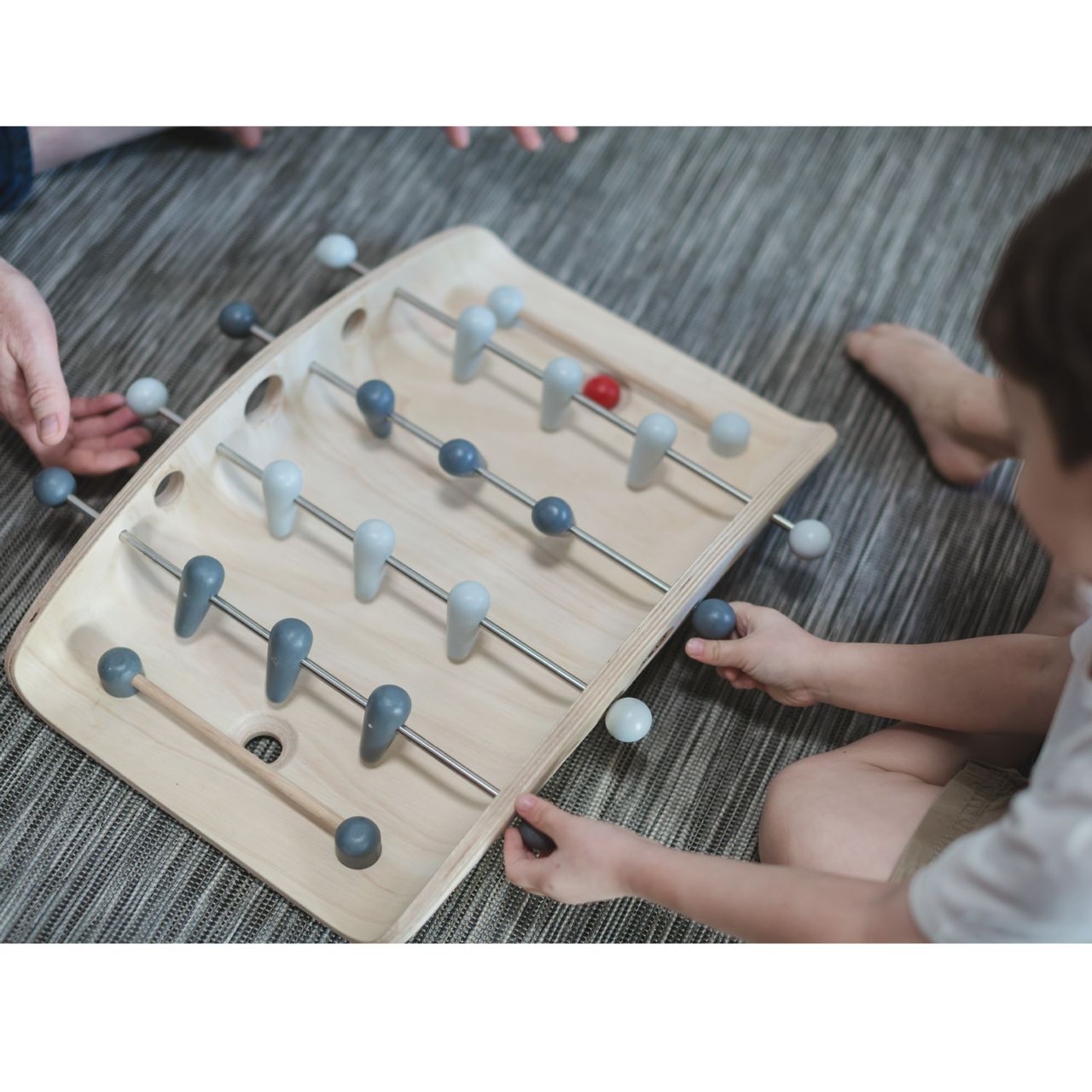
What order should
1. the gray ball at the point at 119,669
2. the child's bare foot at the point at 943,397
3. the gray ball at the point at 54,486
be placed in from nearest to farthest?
the gray ball at the point at 119,669 < the gray ball at the point at 54,486 < the child's bare foot at the point at 943,397

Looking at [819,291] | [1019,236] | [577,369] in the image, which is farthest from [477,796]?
[819,291]

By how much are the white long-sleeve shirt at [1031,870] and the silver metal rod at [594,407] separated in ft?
1.27

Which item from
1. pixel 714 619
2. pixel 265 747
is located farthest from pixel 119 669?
pixel 714 619

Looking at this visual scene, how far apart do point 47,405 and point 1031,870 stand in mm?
823

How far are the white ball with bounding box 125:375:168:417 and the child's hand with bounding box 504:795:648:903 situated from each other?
1.78ft

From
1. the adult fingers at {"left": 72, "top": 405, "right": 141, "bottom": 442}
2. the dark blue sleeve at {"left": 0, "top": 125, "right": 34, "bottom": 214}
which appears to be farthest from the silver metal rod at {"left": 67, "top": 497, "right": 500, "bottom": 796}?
the dark blue sleeve at {"left": 0, "top": 125, "right": 34, "bottom": 214}

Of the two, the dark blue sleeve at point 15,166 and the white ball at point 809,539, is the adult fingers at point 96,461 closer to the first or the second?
the dark blue sleeve at point 15,166

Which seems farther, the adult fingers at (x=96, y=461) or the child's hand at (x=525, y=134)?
the child's hand at (x=525, y=134)

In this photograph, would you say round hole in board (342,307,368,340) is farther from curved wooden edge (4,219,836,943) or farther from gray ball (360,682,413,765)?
gray ball (360,682,413,765)

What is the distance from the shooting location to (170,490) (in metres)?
0.95

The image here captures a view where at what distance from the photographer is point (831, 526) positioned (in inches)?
43.6

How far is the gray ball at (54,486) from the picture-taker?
3.23 feet

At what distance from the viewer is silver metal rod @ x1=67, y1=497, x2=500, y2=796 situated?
2.72ft

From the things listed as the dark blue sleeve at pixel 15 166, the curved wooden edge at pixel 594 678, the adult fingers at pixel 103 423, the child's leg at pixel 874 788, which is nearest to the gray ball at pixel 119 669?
the curved wooden edge at pixel 594 678
